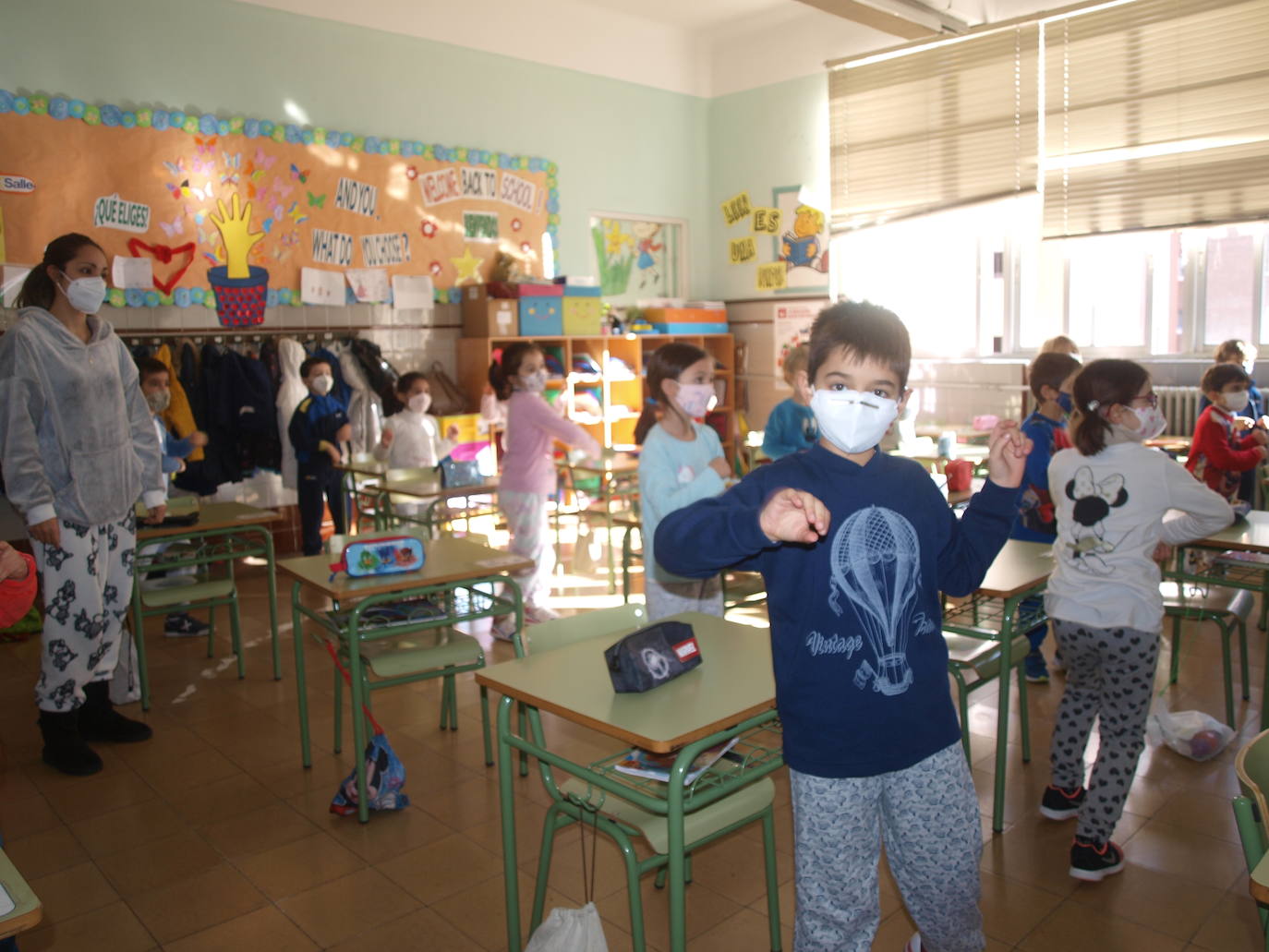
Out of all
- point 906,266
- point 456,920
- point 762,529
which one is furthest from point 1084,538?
point 906,266

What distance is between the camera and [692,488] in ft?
9.87

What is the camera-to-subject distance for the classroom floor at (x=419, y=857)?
2.49 meters

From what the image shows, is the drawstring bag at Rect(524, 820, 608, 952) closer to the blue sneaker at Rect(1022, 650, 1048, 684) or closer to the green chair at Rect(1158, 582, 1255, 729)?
the green chair at Rect(1158, 582, 1255, 729)

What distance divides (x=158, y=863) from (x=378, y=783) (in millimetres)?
647

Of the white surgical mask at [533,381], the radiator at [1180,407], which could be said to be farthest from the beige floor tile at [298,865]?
the radiator at [1180,407]

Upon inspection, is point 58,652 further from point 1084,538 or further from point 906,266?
point 906,266

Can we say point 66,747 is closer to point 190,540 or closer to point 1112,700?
point 190,540

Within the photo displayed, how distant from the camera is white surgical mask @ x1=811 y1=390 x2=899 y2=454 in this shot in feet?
5.38

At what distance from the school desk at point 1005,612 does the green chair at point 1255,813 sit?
1.13 metres

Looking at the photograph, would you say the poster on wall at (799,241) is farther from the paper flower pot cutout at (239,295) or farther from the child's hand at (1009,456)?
the child's hand at (1009,456)

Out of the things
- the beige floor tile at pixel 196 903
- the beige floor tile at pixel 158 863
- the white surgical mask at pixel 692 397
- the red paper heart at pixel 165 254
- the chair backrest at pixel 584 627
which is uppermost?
the red paper heart at pixel 165 254

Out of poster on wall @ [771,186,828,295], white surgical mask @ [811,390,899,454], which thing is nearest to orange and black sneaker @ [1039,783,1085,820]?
white surgical mask @ [811,390,899,454]

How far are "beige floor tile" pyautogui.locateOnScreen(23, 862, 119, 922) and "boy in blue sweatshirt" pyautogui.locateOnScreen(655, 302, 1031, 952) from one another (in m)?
2.05

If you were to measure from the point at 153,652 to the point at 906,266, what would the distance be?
255 inches
